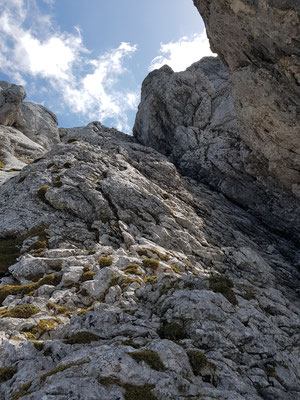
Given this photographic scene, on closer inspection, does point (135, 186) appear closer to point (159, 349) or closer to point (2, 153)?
point (159, 349)

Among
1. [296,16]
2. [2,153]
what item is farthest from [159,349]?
[2,153]

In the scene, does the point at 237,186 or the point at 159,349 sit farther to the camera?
the point at 237,186

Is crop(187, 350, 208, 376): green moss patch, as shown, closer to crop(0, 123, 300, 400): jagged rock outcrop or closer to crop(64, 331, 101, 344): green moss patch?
crop(0, 123, 300, 400): jagged rock outcrop

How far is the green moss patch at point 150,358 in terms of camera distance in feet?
38.5

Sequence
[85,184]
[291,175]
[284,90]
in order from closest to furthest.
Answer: [284,90], [85,184], [291,175]

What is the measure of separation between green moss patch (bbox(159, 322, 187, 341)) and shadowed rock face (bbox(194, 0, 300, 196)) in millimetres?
28345

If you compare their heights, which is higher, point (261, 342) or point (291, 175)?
point (291, 175)

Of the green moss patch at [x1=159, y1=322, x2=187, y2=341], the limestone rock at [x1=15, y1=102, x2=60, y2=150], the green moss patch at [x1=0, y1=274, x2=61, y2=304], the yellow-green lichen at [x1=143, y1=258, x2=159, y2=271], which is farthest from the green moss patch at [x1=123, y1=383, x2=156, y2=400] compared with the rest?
the limestone rock at [x1=15, y1=102, x2=60, y2=150]

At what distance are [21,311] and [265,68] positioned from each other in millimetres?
35121

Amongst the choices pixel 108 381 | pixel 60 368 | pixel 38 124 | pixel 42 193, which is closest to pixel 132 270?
pixel 60 368

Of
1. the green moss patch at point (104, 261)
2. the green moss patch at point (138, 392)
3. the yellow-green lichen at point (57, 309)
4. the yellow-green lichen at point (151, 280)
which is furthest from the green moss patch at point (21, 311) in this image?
the green moss patch at point (138, 392)

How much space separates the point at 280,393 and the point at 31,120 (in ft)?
334

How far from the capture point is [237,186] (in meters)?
52.8

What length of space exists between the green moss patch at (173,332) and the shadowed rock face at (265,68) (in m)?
28.3
